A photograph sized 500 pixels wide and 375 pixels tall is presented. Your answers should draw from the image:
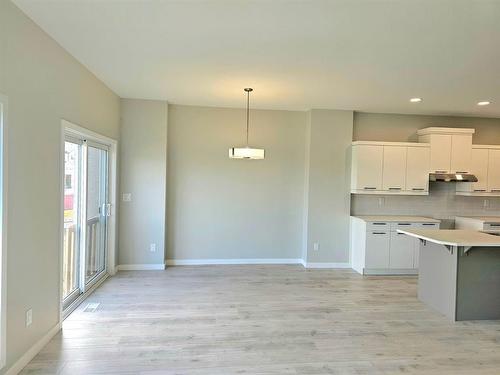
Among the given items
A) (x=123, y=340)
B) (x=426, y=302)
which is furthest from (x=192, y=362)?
(x=426, y=302)

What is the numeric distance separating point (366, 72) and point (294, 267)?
3.52 m

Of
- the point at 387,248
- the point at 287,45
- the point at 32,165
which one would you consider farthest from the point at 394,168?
the point at 32,165

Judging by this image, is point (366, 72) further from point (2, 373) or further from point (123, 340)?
point (2, 373)

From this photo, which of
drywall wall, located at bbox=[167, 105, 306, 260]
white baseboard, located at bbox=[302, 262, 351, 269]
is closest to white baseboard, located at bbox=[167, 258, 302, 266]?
drywall wall, located at bbox=[167, 105, 306, 260]

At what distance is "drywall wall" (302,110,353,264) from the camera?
19.6 feet

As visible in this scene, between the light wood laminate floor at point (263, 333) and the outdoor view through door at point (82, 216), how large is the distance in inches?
11.7

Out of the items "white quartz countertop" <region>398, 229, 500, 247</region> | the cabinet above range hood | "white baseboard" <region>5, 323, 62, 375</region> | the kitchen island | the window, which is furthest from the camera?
the cabinet above range hood

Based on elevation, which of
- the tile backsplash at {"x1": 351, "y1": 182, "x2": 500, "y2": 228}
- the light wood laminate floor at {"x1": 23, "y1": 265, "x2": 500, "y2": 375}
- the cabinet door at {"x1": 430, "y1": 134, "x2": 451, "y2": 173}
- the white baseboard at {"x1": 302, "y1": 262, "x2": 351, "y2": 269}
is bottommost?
the light wood laminate floor at {"x1": 23, "y1": 265, "x2": 500, "y2": 375}

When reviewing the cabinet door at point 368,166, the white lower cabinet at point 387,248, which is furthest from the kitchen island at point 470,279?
the cabinet door at point 368,166

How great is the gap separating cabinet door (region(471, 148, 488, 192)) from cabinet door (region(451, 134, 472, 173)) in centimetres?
11

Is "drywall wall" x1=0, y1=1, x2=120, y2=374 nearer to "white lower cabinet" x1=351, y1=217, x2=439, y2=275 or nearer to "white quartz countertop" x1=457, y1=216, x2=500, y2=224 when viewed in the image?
"white lower cabinet" x1=351, y1=217, x2=439, y2=275

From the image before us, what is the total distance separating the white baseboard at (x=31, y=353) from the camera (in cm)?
258

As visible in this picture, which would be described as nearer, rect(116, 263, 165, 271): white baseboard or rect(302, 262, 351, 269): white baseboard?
rect(116, 263, 165, 271): white baseboard

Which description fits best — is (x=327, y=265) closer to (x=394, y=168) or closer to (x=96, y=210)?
(x=394, y=168)
